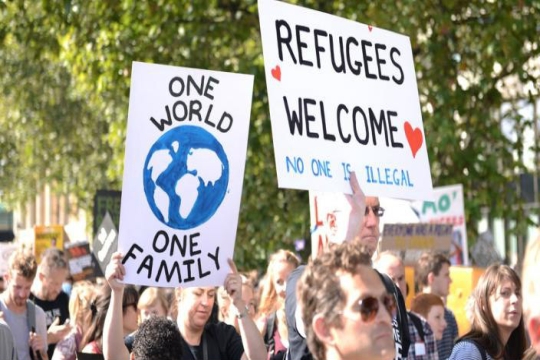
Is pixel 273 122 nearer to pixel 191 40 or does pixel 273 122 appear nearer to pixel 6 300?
pixel 6 300

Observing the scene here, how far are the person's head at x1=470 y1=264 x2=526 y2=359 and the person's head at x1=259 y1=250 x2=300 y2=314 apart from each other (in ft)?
8.14

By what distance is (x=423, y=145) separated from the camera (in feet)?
20.6

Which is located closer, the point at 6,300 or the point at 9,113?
the point at 6,300

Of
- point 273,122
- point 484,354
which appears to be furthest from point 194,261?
point 484,354

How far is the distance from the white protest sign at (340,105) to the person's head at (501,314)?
2.25ft

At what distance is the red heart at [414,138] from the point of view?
247 inches

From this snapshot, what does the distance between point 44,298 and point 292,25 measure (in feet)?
16.8

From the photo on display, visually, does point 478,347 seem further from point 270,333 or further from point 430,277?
point 430,277

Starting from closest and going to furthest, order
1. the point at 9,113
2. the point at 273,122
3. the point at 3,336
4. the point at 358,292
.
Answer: the point at 358,292 < the point at 273,122 < the point at 3,336 < the point at 9,113

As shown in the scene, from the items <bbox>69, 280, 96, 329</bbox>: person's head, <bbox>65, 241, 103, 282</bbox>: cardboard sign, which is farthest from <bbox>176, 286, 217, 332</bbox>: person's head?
<bbox>65, 241, 103, 282</bbox>: cardboard sign

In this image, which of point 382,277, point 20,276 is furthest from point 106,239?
point 382,277

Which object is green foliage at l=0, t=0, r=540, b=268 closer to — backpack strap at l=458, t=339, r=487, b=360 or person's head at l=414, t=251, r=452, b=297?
person's head at l=414, t=251, r=452, b=297

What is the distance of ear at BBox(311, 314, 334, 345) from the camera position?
386 cm

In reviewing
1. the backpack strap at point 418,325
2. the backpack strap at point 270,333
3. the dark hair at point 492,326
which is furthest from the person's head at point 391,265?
the dark hair at point 492,326
